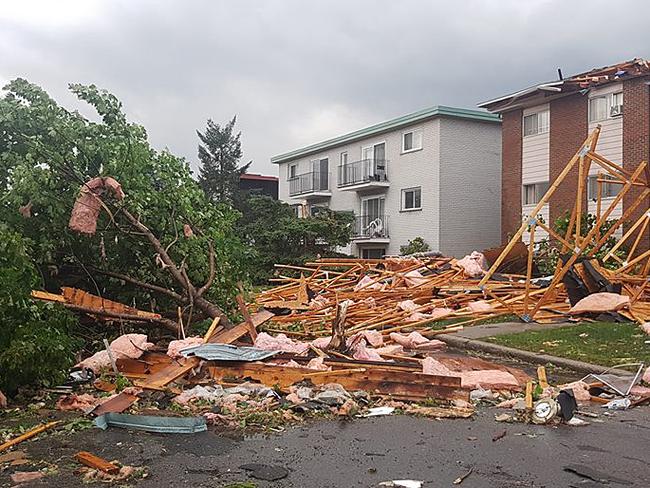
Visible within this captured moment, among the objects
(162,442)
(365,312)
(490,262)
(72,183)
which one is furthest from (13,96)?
(490,262)

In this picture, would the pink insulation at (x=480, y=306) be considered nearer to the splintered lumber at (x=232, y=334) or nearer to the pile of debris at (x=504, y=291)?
the pile of debris at (x=504, y=291)

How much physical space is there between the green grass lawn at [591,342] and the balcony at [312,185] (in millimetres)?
27996

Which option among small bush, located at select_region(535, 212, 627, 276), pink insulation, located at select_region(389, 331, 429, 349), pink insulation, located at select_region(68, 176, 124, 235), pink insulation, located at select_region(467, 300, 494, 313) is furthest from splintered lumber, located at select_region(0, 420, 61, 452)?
small bush, located at select_region(535, 212, 627, 276)

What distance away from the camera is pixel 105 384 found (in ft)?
24.8

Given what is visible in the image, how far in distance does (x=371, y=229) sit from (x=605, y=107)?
1394cm

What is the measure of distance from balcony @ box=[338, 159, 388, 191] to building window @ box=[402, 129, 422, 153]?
1740 millimetres

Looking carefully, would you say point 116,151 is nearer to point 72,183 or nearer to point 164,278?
point 72,183

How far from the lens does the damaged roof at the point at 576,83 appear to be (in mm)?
22272

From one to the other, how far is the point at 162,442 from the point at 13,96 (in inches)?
277

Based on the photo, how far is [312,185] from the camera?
40.4 metres

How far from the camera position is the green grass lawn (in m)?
9.55

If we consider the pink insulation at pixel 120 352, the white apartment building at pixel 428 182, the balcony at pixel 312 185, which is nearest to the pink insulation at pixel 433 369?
the pink insulation at pixel 120 352

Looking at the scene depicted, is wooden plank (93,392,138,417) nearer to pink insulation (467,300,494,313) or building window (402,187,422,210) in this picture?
pink insulation (467,300,494,313)

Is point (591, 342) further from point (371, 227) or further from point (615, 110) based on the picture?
point (371, 227)
